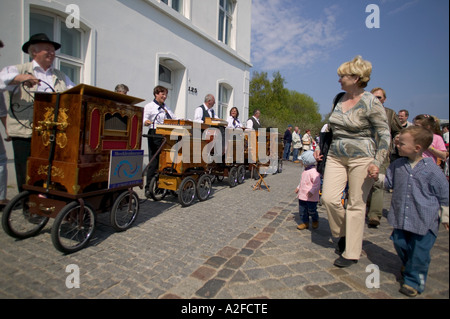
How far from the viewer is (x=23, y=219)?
342 centimetres

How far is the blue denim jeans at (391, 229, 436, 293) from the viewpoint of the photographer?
70.9 inches

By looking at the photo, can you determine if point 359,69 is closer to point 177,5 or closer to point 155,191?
point 155,191


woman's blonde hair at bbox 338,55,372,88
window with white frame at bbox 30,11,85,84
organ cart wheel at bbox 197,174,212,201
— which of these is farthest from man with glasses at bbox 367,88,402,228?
window with white frame at bbox 30,11,85,84

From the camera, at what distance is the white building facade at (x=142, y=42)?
5480mm

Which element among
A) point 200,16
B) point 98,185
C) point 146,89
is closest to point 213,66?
point 200,16

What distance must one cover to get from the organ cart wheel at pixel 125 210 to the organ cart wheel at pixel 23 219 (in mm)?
797

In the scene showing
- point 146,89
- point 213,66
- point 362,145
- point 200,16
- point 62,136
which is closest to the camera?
point 362,145

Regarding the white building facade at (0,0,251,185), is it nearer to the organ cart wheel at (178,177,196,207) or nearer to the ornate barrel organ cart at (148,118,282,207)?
the ornate barrel organ cart at (148,118,282,207)

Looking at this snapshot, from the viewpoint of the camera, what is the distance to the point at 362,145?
2.66 metres

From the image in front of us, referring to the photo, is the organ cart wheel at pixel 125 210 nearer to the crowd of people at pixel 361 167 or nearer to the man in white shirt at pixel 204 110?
the crowd of people at pixel 361 167

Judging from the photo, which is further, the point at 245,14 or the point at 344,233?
the point at 245,14

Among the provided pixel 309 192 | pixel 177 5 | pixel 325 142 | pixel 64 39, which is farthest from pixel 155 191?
pixel 177 5
